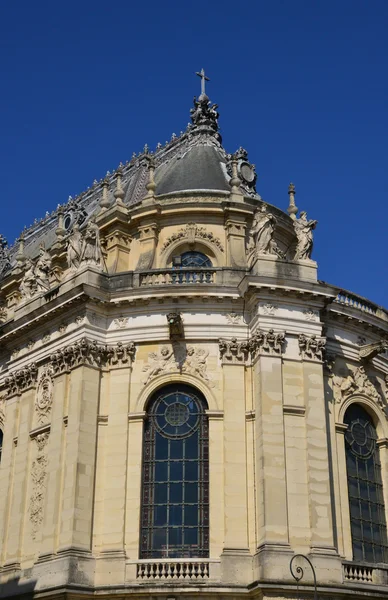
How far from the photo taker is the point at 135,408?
28.4 metres

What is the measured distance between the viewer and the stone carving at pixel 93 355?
28.8 metres

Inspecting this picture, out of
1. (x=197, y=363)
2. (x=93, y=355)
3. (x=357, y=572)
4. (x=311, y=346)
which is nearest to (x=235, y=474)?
(x=197, y=363)

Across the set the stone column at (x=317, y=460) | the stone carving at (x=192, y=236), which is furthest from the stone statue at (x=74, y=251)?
the stone column at (x=317, y=460)

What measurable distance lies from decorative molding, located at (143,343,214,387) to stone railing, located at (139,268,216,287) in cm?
229

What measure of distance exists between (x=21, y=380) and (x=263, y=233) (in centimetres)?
984

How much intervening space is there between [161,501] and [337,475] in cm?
554

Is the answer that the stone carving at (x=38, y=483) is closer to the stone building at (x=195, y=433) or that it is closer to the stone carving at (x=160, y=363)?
the stone building at (x=195, y=433)

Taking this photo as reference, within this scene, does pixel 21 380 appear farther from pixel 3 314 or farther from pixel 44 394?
pixel 3 314

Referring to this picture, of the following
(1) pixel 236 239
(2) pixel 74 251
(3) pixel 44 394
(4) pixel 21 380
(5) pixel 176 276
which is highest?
(1) pixel 236 239

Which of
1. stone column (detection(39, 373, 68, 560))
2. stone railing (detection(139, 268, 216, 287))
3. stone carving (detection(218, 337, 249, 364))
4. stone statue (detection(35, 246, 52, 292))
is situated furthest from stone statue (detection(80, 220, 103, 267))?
stone carving (detection(218, 337, 249, 364))

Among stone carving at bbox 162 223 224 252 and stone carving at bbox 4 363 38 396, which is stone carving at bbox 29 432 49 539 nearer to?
stone carving at bbox 4 363 38 396

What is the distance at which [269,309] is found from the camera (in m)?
28.5

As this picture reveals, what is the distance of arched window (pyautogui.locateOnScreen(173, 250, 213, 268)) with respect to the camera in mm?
34219

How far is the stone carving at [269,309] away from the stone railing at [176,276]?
226 centimetres
